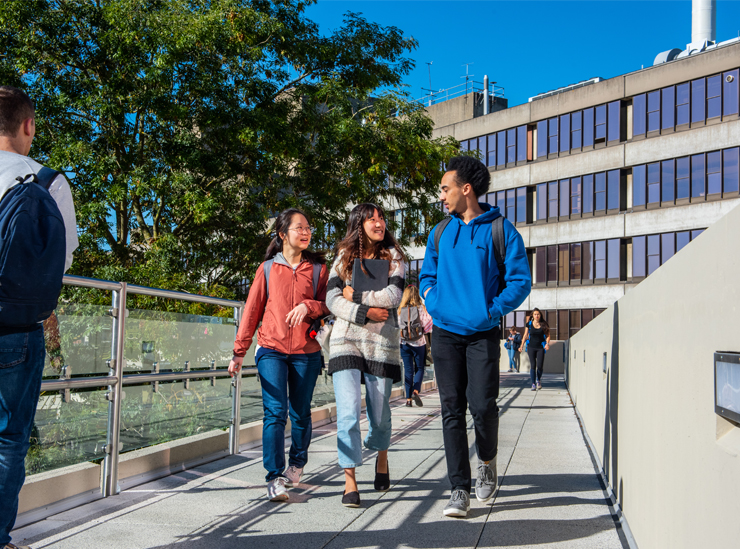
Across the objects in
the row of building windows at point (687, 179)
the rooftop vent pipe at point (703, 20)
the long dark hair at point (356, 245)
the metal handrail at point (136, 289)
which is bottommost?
the metal handrail at point (136, 289)

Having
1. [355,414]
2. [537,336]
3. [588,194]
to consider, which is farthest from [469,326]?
[588,194]

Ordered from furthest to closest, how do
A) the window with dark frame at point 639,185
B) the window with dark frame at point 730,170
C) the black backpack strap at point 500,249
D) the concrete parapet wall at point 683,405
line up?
the window with dark frame at point 639,185 < the window with dark frame at point 730,170 < the black backpack strap at point 500,249 < the concrete parapet wall at point 683,405

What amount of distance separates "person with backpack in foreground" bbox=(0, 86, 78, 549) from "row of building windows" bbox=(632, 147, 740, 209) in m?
35.4

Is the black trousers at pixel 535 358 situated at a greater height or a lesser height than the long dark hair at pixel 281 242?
lesser

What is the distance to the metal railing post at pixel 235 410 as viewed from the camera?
615cm

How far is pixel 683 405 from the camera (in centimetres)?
233

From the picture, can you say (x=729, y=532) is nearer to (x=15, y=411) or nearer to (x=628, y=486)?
(x=628, y=486)

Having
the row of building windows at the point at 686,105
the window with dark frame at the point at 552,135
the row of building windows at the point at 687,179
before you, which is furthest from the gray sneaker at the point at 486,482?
the window with dark frame at the point at 552,135

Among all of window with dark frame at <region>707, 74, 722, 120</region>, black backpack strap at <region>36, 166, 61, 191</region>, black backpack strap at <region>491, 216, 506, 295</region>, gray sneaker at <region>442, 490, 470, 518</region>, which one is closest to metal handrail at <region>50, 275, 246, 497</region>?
black backpack strap at <region>36, 166, 61, 191</region>

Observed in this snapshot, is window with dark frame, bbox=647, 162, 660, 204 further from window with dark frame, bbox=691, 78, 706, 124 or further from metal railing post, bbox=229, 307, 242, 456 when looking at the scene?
metal railing post, bbox=229, 307, 242, 456

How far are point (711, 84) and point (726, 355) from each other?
3693 centimetres

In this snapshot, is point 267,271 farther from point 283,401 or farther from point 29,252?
point 29,252

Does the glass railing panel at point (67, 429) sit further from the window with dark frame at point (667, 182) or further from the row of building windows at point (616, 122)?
the window with dark frame at point (667, 182)

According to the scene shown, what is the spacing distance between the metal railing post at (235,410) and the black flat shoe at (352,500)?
2.19 m
